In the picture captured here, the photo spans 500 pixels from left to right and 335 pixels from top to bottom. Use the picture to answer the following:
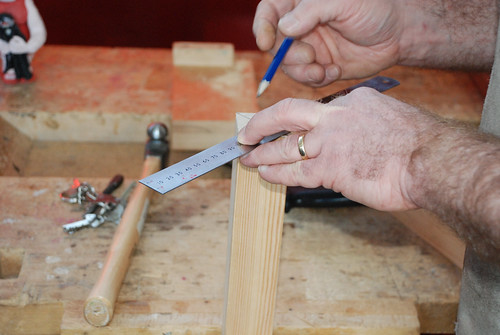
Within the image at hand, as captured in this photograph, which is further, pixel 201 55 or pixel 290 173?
pixel 201 55

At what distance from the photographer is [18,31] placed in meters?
1.88

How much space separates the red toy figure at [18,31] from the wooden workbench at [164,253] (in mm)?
128

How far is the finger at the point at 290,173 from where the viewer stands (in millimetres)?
941

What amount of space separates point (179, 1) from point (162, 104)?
2.02m

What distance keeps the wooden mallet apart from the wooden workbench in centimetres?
4

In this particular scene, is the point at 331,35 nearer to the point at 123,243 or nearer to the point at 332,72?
the point at 332,72

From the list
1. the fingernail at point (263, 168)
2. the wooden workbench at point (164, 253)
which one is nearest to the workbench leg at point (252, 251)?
the fingernail at point (263, 168)

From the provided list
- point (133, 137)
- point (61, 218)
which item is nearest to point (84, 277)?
point (61, 218)

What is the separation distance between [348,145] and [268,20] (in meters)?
0.60

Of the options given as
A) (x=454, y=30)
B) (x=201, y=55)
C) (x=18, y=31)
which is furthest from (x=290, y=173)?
(x=18, y=31)

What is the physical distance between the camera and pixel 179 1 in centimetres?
375

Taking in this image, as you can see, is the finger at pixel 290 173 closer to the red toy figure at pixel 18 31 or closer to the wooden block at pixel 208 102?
the wooden block at pixel 208 102

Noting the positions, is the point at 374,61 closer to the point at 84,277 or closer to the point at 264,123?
the point at 264,123

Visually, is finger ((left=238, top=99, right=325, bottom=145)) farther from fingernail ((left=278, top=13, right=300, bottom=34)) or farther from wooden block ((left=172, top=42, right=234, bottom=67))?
wooden block ((left=172, top=42, right=234, bottom=67))
